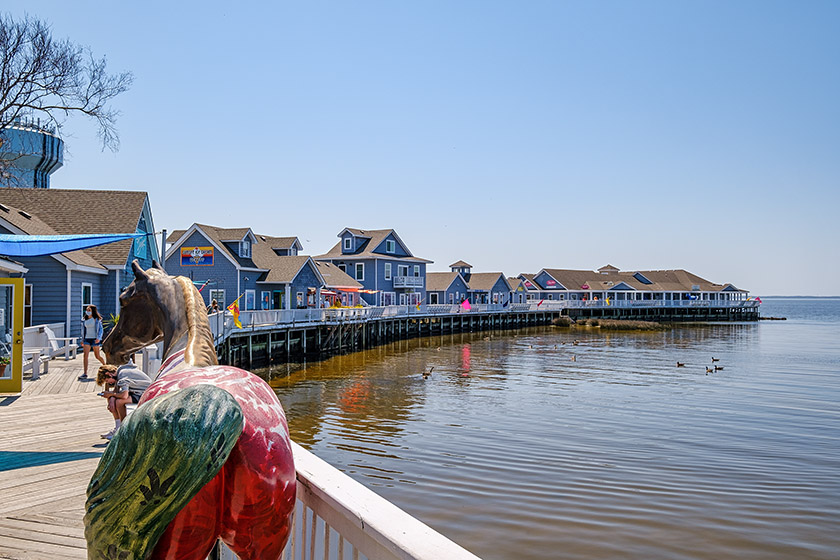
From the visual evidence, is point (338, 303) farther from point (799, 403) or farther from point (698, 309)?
point (698, 309)

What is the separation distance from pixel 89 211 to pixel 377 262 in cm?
3221

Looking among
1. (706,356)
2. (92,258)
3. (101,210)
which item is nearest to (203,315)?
(92,258)

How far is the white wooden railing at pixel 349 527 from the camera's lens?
1.94m

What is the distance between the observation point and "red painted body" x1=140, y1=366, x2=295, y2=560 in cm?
187

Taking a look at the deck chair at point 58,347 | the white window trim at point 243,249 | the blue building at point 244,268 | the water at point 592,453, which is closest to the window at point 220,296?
the blue building at point 244,268

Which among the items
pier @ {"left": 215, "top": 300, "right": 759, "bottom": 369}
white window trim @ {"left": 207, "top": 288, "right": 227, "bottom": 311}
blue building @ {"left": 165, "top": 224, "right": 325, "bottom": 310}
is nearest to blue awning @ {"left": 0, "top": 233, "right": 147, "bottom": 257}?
pier @ {"left": 215, "top": 300, "right": 759, "bottom": 369}

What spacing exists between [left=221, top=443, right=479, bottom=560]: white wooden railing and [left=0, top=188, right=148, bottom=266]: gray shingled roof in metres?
23.0

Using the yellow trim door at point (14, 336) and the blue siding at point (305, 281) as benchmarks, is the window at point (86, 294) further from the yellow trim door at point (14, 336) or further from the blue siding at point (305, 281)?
the blue siding at point (305, 281)

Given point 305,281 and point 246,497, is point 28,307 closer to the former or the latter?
point 246,497

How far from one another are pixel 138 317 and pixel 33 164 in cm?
3466

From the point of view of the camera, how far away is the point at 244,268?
1462 inches

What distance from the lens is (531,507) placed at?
10695mm

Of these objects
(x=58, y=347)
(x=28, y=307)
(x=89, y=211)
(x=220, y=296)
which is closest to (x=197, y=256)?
(x=220, y=296)

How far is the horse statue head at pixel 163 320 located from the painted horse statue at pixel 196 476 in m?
1.02
